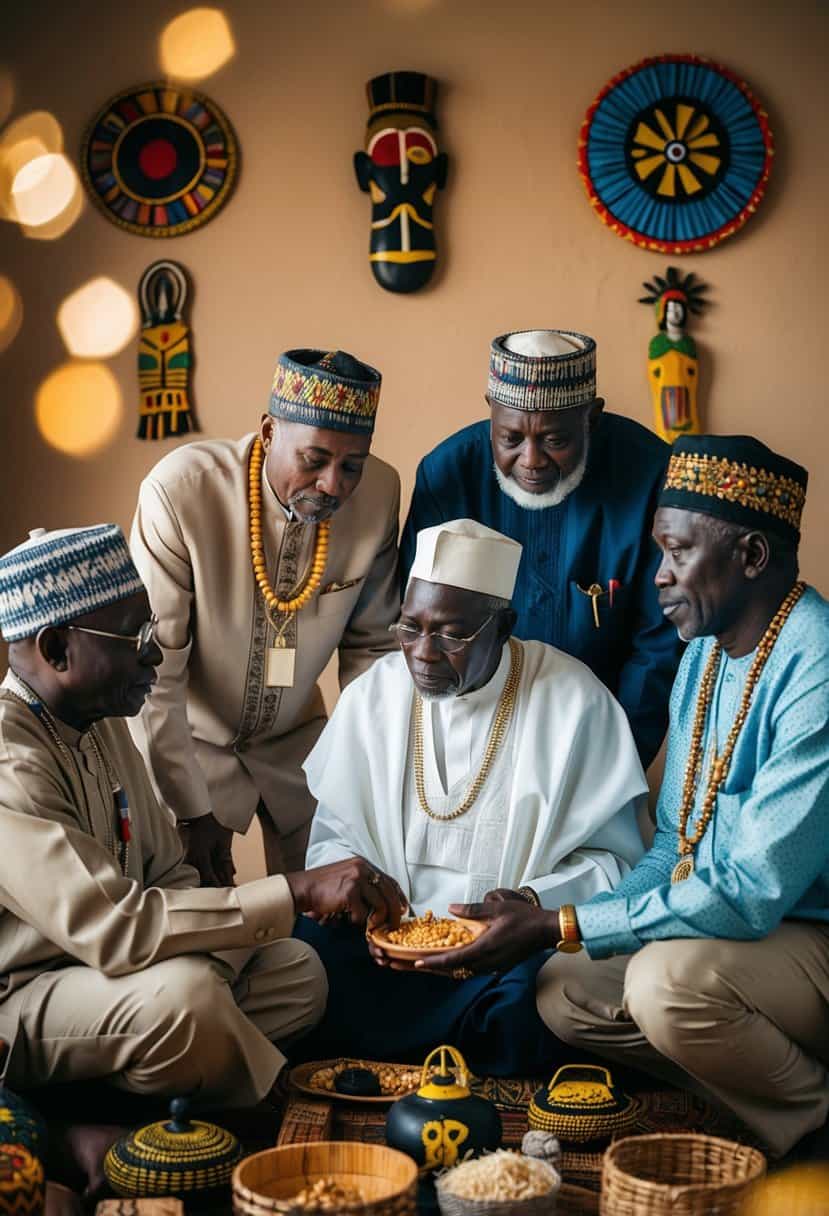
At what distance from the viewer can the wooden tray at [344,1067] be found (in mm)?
3805

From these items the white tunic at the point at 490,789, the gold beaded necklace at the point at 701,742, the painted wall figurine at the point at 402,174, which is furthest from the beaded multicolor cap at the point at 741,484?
the painted wall figurine at the point at 402,174

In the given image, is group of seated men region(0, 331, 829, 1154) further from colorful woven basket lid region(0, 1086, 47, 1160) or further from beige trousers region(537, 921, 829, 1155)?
colorful woven basket lid region(0, 1086, 47, 1160)

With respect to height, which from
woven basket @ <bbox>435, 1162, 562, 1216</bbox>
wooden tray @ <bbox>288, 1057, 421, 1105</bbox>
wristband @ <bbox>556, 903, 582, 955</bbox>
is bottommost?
wooden tray @ <bbox>288, 1057, 421, 1105</bbox>

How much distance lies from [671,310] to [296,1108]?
143 inches

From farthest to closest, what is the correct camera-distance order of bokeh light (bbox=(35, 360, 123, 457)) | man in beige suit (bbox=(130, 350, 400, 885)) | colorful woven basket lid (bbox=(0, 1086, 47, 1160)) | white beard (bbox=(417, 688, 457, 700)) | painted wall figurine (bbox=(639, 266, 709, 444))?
bokeh light (bbox=(35, 360, 123, 457)), painted wall figurine (bbox=(639, 266, 709, 444)), man in beige suit (bbox=(130, 350, 400, 885)), white beard (bbox=(417, 688, 457, 700)), colorful woven basket lid (bbox=(0, 1086, 47, 1160))

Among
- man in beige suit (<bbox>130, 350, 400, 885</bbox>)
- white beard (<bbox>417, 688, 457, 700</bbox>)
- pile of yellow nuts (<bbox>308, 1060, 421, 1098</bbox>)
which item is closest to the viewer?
pile of yellow nuts (<bbox>308, 1060, 421, 1098</bbox>)

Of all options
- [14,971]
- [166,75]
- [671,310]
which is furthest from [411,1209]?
[166,75]

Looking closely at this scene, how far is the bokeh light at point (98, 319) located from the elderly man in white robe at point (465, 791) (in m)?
2.61

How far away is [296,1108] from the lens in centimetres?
372

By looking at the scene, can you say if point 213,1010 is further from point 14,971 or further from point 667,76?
point 667,76

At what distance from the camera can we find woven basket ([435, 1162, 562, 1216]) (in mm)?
2834

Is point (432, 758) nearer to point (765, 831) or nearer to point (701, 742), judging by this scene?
point (701, 742)

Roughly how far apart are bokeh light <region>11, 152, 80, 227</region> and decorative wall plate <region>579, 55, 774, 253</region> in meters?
2.19

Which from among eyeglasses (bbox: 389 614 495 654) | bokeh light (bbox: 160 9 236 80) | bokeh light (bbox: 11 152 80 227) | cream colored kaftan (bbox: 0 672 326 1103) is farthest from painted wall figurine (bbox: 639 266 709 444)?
cream colored kaftan (bbox: 0 672 326 1103)
